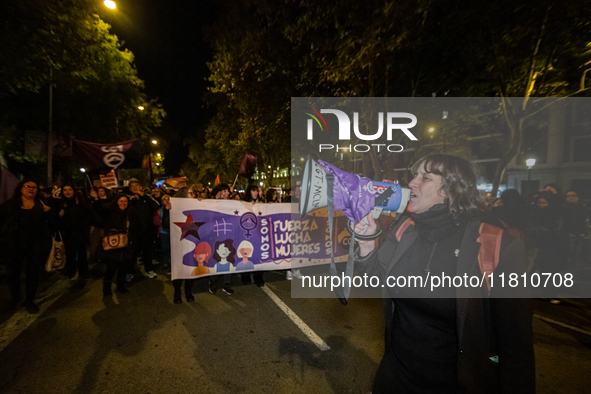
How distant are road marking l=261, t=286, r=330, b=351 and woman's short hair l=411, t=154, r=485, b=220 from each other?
2465 mm

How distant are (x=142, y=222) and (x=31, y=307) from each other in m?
2.19

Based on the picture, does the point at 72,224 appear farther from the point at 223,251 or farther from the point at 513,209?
the point at 513,209

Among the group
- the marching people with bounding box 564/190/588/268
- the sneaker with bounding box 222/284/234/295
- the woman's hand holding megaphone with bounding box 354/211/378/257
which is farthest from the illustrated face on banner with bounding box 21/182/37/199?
the marching people with bounding box 564/190/588/268

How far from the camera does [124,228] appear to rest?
195 inches

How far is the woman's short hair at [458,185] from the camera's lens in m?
1.47

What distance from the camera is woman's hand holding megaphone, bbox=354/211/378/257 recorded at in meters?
1.70

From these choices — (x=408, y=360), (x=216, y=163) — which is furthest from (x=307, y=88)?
(x=216, y=163)

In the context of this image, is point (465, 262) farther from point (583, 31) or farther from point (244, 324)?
point (583, 31)

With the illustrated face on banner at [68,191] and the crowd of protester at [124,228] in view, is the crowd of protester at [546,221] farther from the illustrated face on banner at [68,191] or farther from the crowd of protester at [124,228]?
the illustrated face on banner at [68,191]

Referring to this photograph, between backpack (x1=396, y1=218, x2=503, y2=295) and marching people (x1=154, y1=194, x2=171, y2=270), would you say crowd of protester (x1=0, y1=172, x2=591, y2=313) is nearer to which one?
marching people (x1=154, y1=194, x2=171, y2=270)

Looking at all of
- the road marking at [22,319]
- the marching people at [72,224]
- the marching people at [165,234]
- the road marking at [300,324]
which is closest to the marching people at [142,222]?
the marching people at [165,234]

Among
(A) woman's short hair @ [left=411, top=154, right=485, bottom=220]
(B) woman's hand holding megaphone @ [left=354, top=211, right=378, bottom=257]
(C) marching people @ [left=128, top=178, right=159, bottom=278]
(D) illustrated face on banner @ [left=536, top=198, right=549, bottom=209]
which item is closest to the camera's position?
(A) woman's short hair @ [left=411, top=154, right=485, bottom=220]

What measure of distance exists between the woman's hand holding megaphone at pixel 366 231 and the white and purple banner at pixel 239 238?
11.3 ft

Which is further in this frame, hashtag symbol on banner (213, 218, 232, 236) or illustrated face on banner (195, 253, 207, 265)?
hashtag symbol on banner (213, 218, 232, 236)
